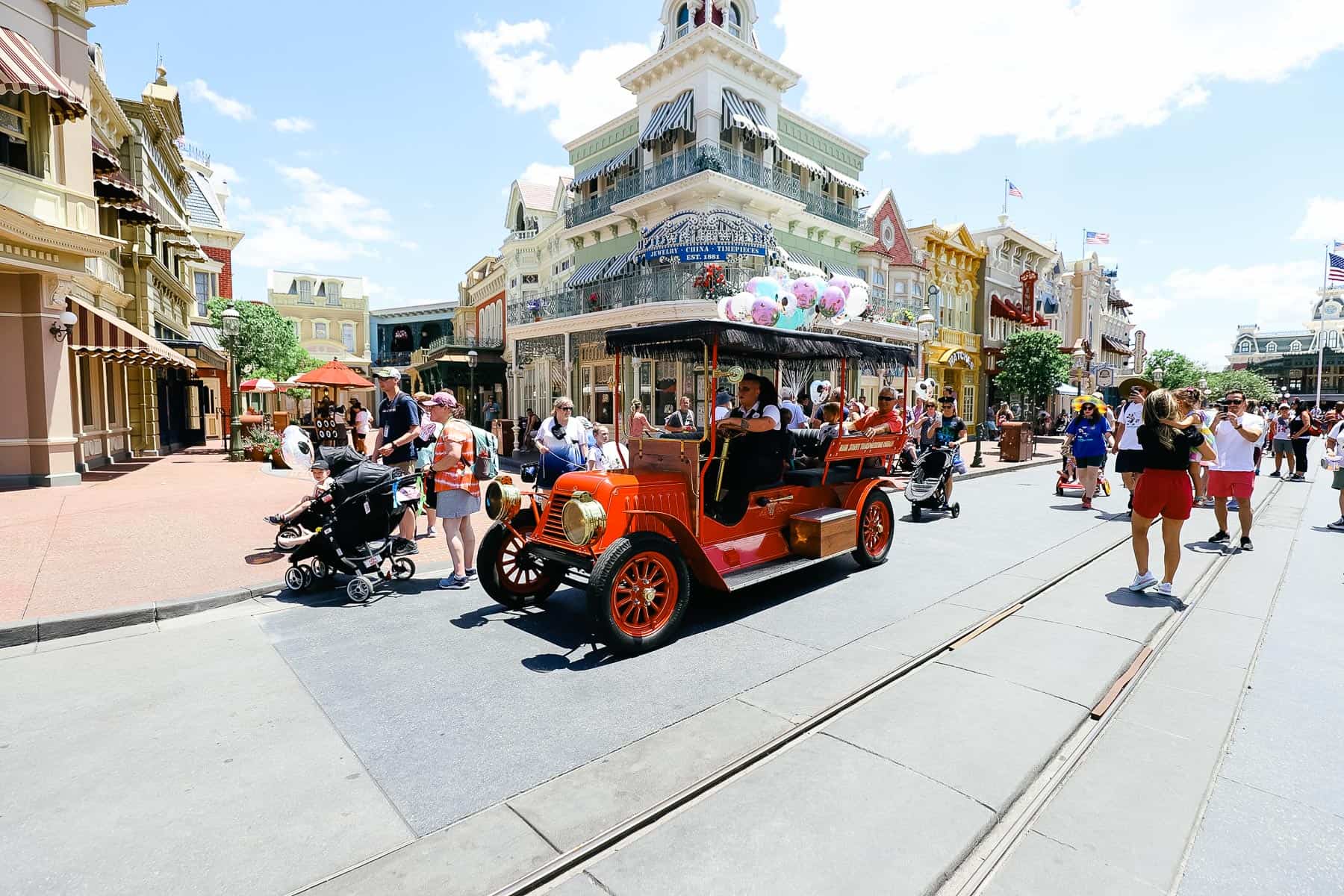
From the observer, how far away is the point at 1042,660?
4.18m

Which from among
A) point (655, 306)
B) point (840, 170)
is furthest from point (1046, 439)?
point (655, 306)

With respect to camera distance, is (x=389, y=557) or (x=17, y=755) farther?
(x=389, y=557)

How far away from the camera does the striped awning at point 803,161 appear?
65.3ft

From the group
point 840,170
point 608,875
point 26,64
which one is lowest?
point 608,875

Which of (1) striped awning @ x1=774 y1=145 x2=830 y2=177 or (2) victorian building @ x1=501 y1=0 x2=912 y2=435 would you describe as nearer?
(2) victorian building @ x1=501 y1=0 x2=912 y2=435

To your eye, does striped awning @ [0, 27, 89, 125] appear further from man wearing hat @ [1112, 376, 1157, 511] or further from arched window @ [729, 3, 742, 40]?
man wearing hat @ [1112, 376, 1157, 511]

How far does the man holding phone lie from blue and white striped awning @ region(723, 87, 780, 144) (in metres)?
14.3

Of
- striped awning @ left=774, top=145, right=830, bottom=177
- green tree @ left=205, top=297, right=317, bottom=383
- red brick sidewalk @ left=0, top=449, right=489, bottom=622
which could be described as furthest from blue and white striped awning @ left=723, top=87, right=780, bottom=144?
green tree @ left=205, top=297, right=317, bottom=383

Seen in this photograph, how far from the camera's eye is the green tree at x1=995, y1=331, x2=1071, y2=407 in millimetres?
29391

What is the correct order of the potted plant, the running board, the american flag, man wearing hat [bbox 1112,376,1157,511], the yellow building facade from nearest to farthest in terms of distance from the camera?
the running board, man wearing hat [bbox 1112,376,1157,511], the potted plant, the yellow building facade, the american flag

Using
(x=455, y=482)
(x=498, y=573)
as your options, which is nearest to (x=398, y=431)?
(x=455, y=482)

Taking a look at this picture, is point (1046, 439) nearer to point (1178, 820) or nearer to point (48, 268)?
point (1178, 820)

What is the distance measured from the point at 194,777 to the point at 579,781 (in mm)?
1731

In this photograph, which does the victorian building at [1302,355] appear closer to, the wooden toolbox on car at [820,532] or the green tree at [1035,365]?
the green tree at [1035,365]
